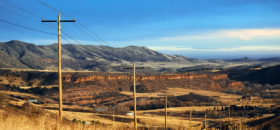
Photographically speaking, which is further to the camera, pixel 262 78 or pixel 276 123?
pixel 262 78

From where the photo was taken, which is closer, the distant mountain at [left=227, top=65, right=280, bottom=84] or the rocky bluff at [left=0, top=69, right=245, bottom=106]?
the rocky bluff at [left=0, top=69, right=245, bottom=106]

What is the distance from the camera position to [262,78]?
107062 mm

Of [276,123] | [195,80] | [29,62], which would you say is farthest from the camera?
[29,62]

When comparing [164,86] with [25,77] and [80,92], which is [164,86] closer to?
[80,92]

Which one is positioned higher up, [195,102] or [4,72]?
[4,72]

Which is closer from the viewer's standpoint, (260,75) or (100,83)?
(100,83)

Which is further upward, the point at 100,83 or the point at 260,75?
the point at 260,75

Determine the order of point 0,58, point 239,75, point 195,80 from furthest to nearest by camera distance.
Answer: point 0,58 → point 239,75 → point 195,80

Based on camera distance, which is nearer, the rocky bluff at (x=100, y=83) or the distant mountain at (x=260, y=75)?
the rocky bluff at (x=100, y=83)

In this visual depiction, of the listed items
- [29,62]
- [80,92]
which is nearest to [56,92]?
[80,92]

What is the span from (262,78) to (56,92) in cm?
8043

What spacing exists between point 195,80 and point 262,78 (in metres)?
28.2

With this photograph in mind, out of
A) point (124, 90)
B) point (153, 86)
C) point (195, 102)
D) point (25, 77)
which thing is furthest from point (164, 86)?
point (25, 77)

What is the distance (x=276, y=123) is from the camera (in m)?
27.8
